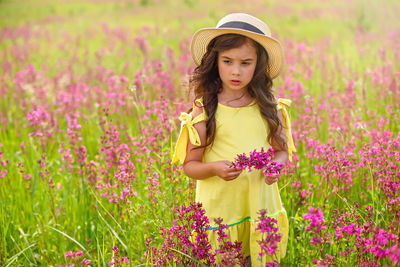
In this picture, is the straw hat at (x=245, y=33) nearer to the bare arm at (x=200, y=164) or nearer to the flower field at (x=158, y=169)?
the bare arm at (x=200, y=164)

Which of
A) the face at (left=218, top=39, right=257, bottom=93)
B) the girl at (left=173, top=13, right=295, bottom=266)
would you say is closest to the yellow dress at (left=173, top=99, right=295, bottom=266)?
the girl at (left=173, top=13, right=295, bottom=266)

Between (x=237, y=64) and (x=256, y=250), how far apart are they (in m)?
1.01

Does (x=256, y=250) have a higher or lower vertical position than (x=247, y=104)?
lower

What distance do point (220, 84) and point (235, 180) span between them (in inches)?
22.8

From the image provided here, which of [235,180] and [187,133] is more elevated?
[187,133]

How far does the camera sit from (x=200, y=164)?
2.23 m

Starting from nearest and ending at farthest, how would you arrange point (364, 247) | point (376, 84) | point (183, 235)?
1. point (364, 247)
2. point (183, 235)
3. point (376, 84)

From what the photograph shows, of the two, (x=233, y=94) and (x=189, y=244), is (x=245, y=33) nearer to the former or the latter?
(x=233, y=94)

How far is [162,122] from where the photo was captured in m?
3.19

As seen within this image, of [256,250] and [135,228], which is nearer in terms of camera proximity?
[256,250]

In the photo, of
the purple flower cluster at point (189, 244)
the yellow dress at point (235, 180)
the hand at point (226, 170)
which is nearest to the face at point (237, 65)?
the yellow dress at point (235, 180)

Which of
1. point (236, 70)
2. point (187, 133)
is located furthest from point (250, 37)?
point (187, 133)

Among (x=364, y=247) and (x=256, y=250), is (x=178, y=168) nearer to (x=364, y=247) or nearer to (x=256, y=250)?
(x=256, y=250)

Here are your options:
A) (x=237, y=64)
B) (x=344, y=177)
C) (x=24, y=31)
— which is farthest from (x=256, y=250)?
(x=24, y=31)
